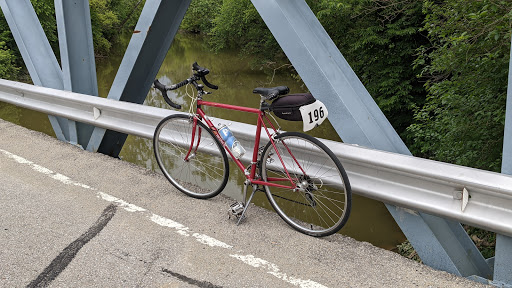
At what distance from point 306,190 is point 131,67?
2560mm

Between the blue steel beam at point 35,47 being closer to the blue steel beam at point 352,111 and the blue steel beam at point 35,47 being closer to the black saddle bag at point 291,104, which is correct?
the blue steel beam at point 352,111

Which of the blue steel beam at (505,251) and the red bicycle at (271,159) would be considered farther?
the red bicycle at (271,159)

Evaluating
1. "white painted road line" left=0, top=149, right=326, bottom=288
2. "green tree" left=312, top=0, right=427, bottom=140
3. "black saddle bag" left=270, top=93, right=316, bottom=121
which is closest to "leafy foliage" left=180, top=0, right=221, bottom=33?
"green tree" left=312, top=0, right=427, bottom=140

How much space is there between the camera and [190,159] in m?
4.56

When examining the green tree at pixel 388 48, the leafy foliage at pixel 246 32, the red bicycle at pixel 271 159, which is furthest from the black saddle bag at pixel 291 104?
the leafy foliage at pixel 246 32

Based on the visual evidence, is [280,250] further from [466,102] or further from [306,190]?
[466,102]

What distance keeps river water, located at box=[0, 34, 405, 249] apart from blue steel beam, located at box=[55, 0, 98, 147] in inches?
64.2

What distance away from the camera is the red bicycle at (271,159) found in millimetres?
3510

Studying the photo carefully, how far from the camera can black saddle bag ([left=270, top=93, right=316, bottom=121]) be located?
136 inches

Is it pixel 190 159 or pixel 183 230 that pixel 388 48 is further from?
pixel 183 230

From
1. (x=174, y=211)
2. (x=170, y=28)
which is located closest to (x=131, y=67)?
(x=170, y=28)

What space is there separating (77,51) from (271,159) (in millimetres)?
3254

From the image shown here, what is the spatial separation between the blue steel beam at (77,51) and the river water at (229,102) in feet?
5.35

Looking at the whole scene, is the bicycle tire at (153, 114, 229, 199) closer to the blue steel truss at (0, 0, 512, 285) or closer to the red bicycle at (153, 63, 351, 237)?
the red bicycle at (153, 63, 351, 237)
